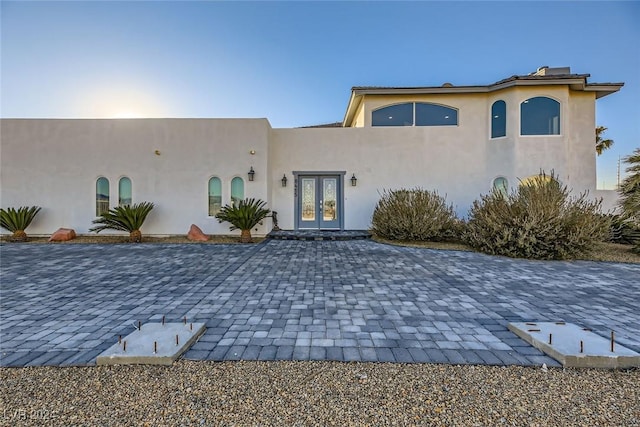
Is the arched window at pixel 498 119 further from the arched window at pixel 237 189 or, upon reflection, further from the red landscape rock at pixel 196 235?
the red landscape rock at pixel 196 235

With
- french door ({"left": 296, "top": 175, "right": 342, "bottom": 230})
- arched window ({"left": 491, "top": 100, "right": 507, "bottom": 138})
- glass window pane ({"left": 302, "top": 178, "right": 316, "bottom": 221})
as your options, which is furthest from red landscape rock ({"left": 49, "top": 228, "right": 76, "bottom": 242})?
arched window ({"left": 491, "top": 100, "right": 507, "bottom": 138})

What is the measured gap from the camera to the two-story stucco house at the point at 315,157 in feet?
33.2

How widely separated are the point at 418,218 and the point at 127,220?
9471 mm

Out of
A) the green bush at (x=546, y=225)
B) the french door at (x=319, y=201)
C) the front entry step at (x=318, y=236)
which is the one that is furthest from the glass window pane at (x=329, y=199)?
the green bush at (x=546, y=225)

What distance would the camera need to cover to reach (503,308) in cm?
383

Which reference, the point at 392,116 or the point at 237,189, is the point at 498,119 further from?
the point at 237,189

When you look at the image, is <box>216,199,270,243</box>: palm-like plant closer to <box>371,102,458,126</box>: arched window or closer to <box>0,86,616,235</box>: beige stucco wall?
<box>0,86,616,235</box>: beige stucco wall

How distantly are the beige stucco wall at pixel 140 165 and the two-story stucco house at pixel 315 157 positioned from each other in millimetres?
Answer: 36

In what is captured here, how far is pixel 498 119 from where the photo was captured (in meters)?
11.0

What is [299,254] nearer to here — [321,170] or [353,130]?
[321,170]

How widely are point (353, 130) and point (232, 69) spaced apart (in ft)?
17.4

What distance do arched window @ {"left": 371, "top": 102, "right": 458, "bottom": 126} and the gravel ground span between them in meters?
10.6

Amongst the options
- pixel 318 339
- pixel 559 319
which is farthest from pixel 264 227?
pixel 559 319

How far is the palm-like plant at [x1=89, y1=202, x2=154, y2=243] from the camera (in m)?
9.27
